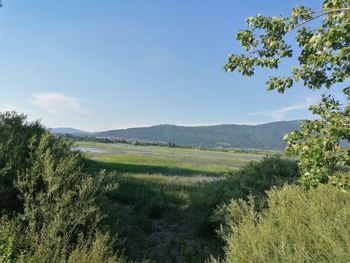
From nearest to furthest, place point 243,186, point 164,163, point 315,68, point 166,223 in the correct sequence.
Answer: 1. point 315,68
2. point 243,186
3. point 166,223
4. point 164,163

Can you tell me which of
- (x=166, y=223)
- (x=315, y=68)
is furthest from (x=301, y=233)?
(x=166, y=223)

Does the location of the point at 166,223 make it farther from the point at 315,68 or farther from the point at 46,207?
the point at 315,68

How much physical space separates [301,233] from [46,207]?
544 centimetres

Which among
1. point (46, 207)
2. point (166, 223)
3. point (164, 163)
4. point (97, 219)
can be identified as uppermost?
point (46, 207)

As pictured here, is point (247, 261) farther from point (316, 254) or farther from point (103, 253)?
point (103, 253)

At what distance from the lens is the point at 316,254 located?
6266 millimetres

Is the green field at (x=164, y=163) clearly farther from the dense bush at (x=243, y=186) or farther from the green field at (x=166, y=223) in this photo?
the green field at (x=166, y=223)

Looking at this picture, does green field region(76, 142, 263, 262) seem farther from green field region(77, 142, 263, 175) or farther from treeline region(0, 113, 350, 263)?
green field region(77, 142, 263, 175)

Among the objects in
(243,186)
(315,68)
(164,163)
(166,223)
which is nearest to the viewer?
(315,68)

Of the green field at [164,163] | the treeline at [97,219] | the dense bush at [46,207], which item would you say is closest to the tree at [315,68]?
the treeline at [97,219]

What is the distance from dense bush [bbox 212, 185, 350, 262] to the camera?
6.16m

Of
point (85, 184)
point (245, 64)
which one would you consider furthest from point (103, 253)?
point (245, 64)

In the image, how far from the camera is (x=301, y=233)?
7.21 m

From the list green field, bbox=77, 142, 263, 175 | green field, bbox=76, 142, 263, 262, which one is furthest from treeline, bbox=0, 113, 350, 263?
green field, bbox=77, 142, 263, 175
